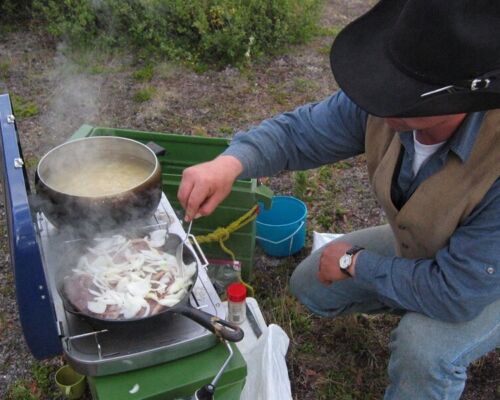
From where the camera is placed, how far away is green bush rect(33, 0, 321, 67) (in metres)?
5.40

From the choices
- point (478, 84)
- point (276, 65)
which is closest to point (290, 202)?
point (478, 84)

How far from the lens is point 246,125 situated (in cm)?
461

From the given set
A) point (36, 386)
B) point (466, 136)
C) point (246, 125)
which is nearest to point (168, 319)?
point (36, 386)

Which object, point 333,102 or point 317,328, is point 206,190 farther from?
point 317,328

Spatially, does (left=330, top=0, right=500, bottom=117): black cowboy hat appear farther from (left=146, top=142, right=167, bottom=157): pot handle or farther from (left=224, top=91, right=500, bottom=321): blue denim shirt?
(left=146, top=142, right=167, bottom=157): pot handle

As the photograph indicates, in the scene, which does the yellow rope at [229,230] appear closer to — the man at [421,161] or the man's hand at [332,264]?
the man at [421,161]

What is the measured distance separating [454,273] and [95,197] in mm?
1390

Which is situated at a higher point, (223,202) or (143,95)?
(223,202)

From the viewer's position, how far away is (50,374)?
2709 mm

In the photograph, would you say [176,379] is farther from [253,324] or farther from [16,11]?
[16,11]

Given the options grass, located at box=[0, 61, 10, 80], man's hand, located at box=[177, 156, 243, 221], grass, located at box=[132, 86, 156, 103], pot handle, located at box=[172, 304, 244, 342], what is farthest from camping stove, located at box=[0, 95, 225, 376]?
grass, located at box=[0, 61, 10, 80]

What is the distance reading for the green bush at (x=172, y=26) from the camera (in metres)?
5.40

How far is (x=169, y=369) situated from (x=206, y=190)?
0.72m

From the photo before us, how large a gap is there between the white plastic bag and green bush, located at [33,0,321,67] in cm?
369
